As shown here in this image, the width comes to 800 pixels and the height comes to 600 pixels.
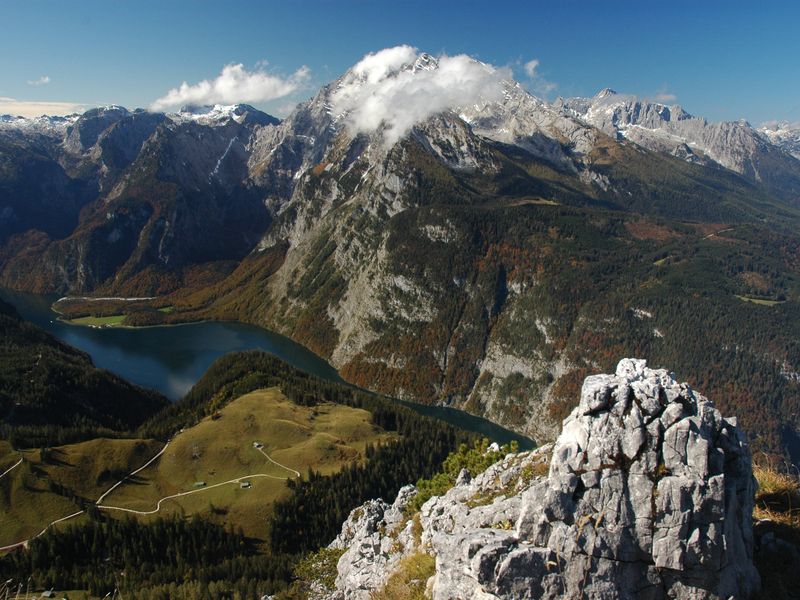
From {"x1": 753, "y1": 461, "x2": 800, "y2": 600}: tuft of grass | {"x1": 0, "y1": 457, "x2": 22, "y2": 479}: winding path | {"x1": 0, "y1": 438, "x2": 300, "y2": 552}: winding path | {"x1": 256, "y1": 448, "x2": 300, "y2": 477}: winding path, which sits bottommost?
{"x1": 0, "y1": 438, "x2": 300, "y2": 552}: winding path

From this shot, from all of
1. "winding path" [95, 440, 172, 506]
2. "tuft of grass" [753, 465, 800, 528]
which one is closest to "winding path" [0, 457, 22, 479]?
"winding path" [95, 440, 172, 506]

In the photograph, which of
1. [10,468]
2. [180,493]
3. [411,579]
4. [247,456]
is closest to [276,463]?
[247,456]

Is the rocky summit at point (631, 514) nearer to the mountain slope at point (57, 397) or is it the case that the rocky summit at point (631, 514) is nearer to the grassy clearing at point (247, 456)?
the grassy clearing at point (247, 456)

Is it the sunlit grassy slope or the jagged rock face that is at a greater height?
the jagged rock face

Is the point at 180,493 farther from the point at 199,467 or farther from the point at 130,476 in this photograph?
the point at 130,476

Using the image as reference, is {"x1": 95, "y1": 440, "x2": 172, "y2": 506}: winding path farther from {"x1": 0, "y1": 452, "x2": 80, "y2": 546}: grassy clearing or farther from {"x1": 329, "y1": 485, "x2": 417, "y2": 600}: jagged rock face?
{"x1": 329, "y1": 485, "x2": 417, "y2": 600}: jagged rock face

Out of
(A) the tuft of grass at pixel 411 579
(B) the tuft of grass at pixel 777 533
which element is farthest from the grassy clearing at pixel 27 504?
(B) the tuft of grass at pixel 777 533
